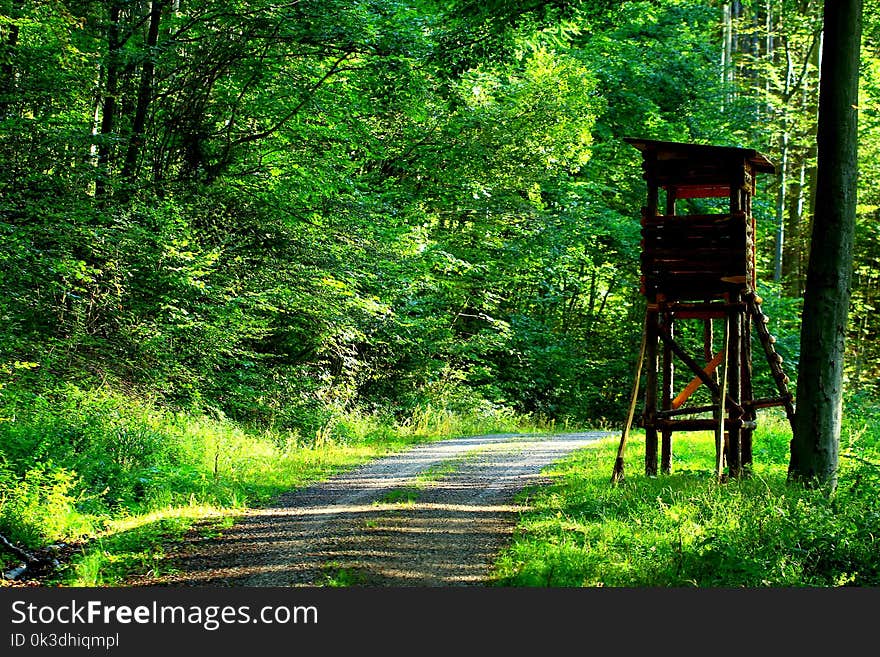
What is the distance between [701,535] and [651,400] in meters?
4.02

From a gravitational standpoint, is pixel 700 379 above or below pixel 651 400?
above

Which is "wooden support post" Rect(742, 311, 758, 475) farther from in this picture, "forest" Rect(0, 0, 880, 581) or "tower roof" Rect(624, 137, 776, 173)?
"tower roof" Rect(624, 137, 776, 173)

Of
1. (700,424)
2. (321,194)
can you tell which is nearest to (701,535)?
(700,424)

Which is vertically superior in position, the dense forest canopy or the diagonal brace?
the dense forest canopy

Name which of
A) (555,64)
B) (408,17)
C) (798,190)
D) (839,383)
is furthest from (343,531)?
(798,190)

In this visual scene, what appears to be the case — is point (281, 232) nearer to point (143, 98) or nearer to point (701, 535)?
point (143, 98)

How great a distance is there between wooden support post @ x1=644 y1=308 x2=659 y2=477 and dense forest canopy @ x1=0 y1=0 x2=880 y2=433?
13.5 feet

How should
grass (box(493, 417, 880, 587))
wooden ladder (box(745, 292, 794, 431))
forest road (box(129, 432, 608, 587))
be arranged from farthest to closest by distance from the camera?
wooden ladder (box(745, 292, 794, 431))
forest road (box(129, 432, 608, 587))
grass (box(493, 417, 880, 587))

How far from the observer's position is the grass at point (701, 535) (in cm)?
667

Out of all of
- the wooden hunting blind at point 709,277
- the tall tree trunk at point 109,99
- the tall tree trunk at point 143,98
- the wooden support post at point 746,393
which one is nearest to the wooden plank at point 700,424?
the wooden hunting blind at point 709,277

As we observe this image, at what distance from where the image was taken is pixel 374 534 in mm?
8367

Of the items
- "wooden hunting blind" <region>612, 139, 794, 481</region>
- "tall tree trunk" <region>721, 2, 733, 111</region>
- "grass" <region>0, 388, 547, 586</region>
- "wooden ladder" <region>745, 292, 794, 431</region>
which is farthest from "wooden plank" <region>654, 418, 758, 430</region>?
"tall tree trunk" <region>721, 2, 733, 111</region>

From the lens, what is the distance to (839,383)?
9.05 m

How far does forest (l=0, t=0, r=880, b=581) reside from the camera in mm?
11125
